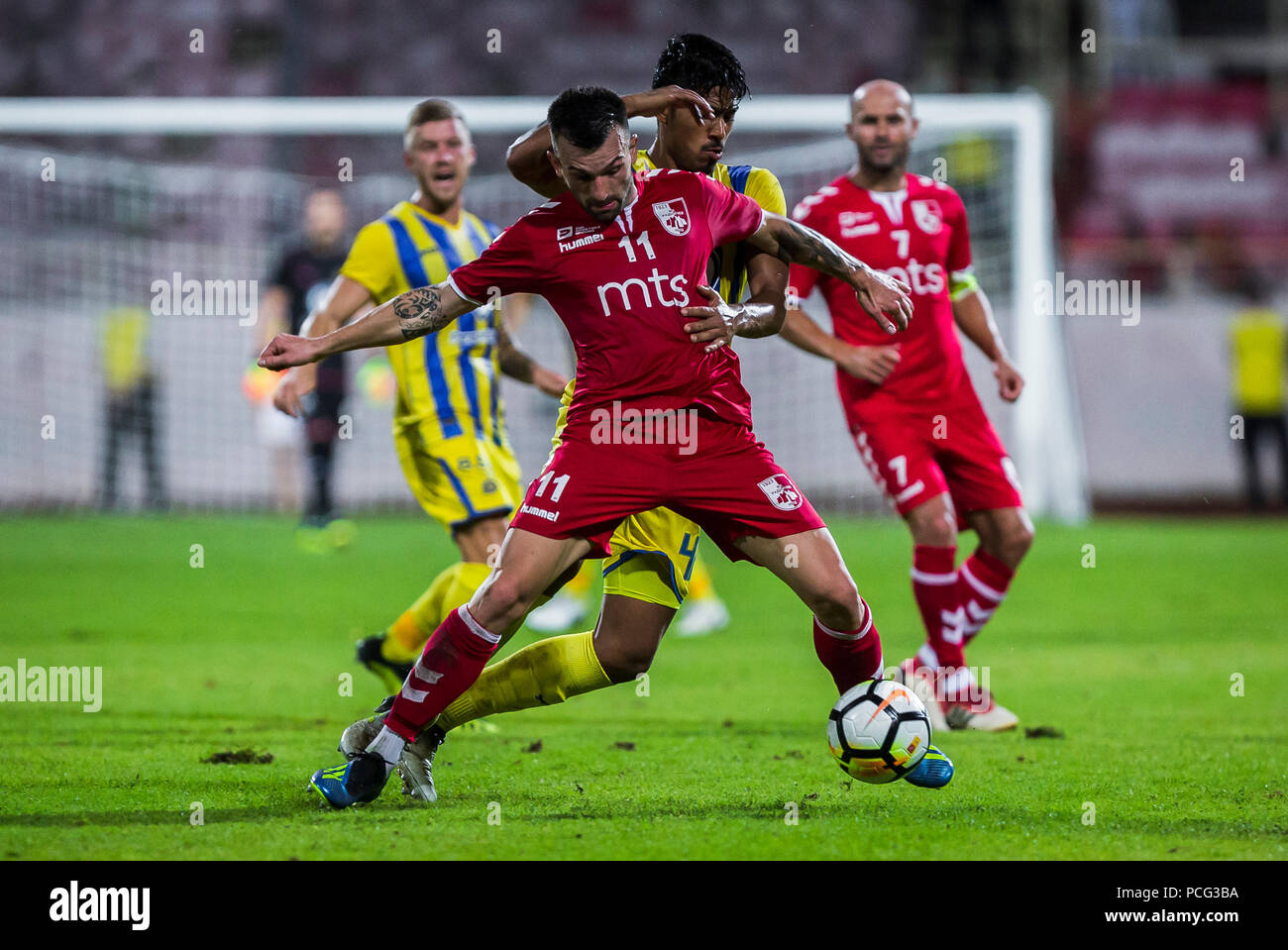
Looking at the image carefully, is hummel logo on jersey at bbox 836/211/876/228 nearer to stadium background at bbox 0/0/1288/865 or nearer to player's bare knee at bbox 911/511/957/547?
player's bare knee at bbox 911/511/957/547

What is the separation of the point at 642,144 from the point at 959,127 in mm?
3671

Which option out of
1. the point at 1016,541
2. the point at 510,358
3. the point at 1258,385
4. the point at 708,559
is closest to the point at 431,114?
the point at 510,358

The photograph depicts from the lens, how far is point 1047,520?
52.9ft

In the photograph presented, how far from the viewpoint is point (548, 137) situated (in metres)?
4.61

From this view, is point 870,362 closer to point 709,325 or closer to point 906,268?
point 906,268

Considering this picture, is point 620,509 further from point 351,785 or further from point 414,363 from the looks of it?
point 414,363

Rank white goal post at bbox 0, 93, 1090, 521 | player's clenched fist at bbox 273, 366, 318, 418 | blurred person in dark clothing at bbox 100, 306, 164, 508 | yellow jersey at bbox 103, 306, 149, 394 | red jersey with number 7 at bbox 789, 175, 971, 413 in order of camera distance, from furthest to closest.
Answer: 1. yellow jersey at bbox 103, 306, 149, 394
2. blurred person in dark clothing at bbox 100, 306, 164, 508
3. white goal post at bbox 0, 93, 1090, 521
4. red jersey with number 7 at bbox 789, 175, 971, 413
5. player's clenched fist at bbox 273, 366, 318, 418

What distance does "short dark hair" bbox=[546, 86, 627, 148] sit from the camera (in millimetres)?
4367

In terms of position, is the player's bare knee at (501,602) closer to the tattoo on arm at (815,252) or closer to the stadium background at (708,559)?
the stadium background at (708,559)

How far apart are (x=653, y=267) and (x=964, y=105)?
9.26 m

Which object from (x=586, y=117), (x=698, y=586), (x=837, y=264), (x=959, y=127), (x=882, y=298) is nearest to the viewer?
(x=586, y=117)

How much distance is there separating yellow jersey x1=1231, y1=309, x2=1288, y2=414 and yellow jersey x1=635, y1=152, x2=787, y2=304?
15030 millimetres

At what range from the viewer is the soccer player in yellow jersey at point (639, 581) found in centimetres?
487

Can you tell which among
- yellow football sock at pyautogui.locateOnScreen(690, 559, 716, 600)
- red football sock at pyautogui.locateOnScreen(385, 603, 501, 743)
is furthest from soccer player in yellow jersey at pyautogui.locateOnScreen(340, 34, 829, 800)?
yellow football sock at pyautogui.locateOnScreen(690, 559, 716, 600)
